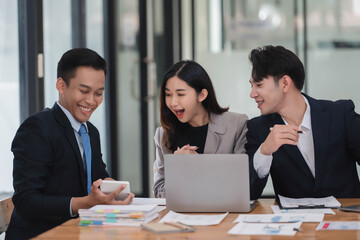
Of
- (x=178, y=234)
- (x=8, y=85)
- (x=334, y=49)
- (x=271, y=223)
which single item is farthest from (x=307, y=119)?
(x=334, y=49)

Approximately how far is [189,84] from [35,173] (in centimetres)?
103

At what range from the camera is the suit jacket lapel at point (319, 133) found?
294 centimetres

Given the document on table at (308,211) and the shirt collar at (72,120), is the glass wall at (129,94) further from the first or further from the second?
the document on table at (308,211)

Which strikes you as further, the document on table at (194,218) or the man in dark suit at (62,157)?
the man in dark suit at (62,157)

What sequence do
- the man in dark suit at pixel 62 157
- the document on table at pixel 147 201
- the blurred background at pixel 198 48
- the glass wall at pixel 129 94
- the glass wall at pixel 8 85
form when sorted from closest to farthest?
the man in dark suit at pixel 62 157
the document on table at pixel 147 201
the glass wall at pixel 8 85
the blurred background at pixel 198 48
the glass wall at pixel 129 94

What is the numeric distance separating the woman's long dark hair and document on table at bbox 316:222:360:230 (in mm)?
1238

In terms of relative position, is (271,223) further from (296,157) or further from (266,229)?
(296,157)

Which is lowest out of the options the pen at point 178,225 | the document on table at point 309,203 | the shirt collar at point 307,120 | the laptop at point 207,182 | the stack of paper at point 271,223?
the document on table at point 309,203

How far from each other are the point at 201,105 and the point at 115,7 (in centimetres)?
269

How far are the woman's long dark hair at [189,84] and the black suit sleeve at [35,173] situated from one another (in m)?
0.80

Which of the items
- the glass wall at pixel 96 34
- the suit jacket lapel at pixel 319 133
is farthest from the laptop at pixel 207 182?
the glass wall at pixel 96 34

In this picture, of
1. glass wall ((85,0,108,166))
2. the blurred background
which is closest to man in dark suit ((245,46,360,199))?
glass wall ((85,0,108,166))

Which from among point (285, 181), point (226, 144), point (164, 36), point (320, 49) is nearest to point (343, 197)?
point (285, 181)

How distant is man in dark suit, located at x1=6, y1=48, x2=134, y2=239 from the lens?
2.55m
